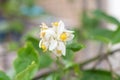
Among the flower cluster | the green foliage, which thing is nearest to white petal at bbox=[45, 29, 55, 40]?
the flower cluster

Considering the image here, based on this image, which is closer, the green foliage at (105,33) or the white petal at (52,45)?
the white petal at (52,45)

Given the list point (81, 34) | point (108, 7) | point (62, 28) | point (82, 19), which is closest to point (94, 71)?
point (62, 28)

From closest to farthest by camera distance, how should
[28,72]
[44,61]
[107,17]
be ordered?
[28,72], [44,61], [107,17]

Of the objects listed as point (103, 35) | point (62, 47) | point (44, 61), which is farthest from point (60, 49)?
point (103, 35)

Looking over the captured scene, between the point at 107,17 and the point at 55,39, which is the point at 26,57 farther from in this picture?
the point at 107,17

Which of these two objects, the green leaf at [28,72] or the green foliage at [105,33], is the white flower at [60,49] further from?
the green foliage at [105,33]

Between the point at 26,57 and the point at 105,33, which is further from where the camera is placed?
the point at 105,33

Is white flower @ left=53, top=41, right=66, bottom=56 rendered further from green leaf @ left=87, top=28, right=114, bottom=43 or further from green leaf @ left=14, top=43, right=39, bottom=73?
green leaf @ left=87, top=28, right=114, bottom=43

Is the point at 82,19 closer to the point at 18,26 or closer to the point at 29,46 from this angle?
the point at 18,26

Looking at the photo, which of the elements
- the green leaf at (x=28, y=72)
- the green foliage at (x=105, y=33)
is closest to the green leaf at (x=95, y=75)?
the green foliage at (x=105, y=33)
